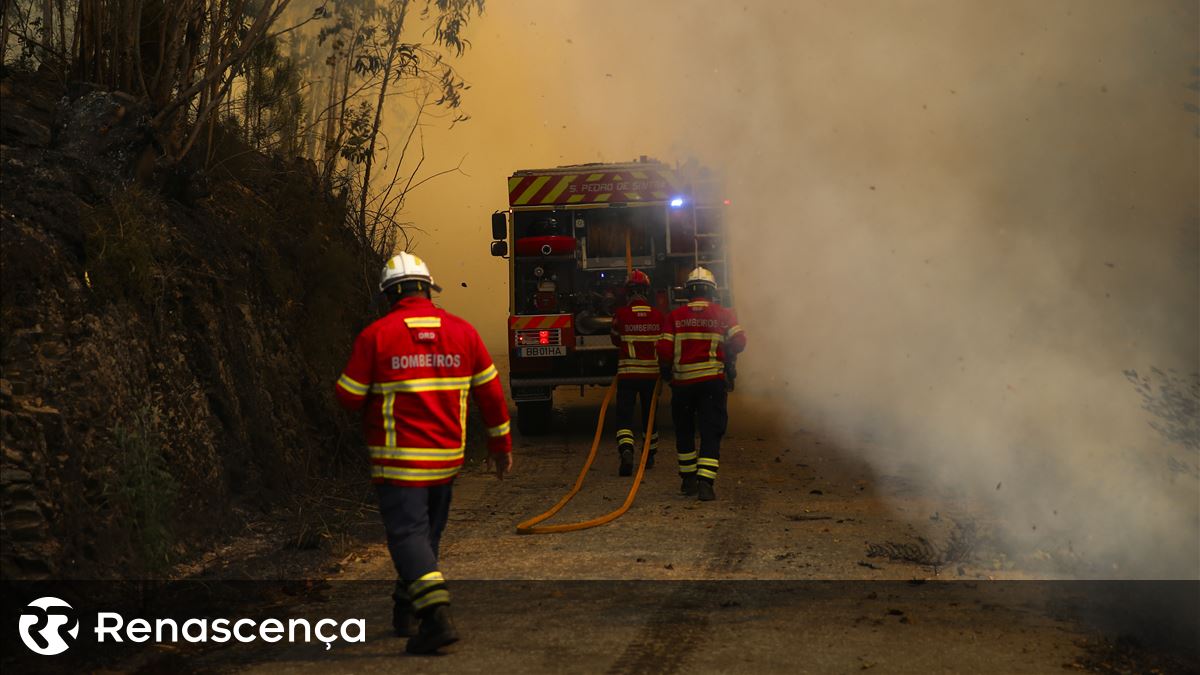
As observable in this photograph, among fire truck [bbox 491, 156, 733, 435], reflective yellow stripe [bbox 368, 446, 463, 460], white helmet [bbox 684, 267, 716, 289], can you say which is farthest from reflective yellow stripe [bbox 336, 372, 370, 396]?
fire truck [bbox 491, 156, 733, 435]

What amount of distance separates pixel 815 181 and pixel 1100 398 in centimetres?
436

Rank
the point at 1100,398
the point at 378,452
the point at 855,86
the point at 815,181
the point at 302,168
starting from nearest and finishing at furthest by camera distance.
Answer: the point at 378,452 → the point at 1100,398 → the point at 855,86 → the point at 815,181 → the point at 302,168

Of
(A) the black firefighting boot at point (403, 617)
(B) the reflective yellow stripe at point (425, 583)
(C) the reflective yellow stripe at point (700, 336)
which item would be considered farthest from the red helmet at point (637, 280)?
(B) the reflective yellow stripe at point (425, 583)

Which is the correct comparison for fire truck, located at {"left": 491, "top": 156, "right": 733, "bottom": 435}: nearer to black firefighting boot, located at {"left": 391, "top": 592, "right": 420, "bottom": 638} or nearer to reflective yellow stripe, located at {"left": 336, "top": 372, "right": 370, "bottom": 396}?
black firefighting boot, located at {"left": 391, "top": 592, "right": 420, "bottom": 638}

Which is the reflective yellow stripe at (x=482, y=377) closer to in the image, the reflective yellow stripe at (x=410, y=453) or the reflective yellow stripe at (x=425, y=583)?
the reflective yellow stripe at (x=410, y=453)

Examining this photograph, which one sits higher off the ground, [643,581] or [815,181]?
[815,181]

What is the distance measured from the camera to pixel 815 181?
11.8m

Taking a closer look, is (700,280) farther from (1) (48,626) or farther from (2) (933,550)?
(1) (48,626)

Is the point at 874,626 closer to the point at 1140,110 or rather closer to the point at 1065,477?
the point at 1065,477

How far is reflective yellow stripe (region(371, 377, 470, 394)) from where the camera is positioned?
5457mm

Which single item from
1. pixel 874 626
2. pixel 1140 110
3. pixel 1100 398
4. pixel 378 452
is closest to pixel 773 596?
pixel 874 626

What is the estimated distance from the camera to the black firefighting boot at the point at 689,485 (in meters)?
9.89

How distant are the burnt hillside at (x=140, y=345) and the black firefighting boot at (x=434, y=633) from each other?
163 cm

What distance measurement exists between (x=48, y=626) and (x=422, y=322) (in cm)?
198
